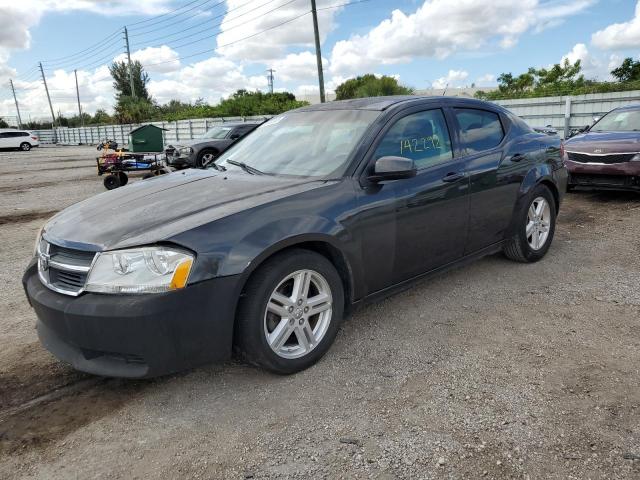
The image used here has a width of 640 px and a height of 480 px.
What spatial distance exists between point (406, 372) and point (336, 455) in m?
0.85

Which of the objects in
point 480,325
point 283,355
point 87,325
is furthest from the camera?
A: point 480,325

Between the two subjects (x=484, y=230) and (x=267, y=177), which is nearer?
(x=267, y=177)

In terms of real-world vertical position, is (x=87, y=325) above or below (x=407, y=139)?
below

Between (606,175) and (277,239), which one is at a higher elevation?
(277,239)

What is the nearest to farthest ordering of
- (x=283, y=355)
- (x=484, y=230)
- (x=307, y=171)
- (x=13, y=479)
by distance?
(x=13, y=479), (x=283, y=355), (x=307, y=171), (x=484, y=230)

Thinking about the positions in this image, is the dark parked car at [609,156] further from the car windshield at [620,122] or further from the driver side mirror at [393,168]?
the driver side mirror at [393,168]

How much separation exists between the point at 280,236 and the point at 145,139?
12.0 metres

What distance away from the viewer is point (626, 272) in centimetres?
458

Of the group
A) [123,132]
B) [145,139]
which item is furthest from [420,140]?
[123,132]

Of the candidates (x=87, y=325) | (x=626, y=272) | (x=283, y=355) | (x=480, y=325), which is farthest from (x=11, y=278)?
(x=626, y=272)

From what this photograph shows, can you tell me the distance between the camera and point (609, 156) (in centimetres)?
750

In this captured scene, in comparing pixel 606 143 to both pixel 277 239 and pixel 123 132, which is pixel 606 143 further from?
pixel 123 132

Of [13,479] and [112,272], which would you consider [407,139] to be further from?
[13,479]

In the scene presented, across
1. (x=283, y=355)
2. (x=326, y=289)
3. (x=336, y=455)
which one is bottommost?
(x=336, y=455)
